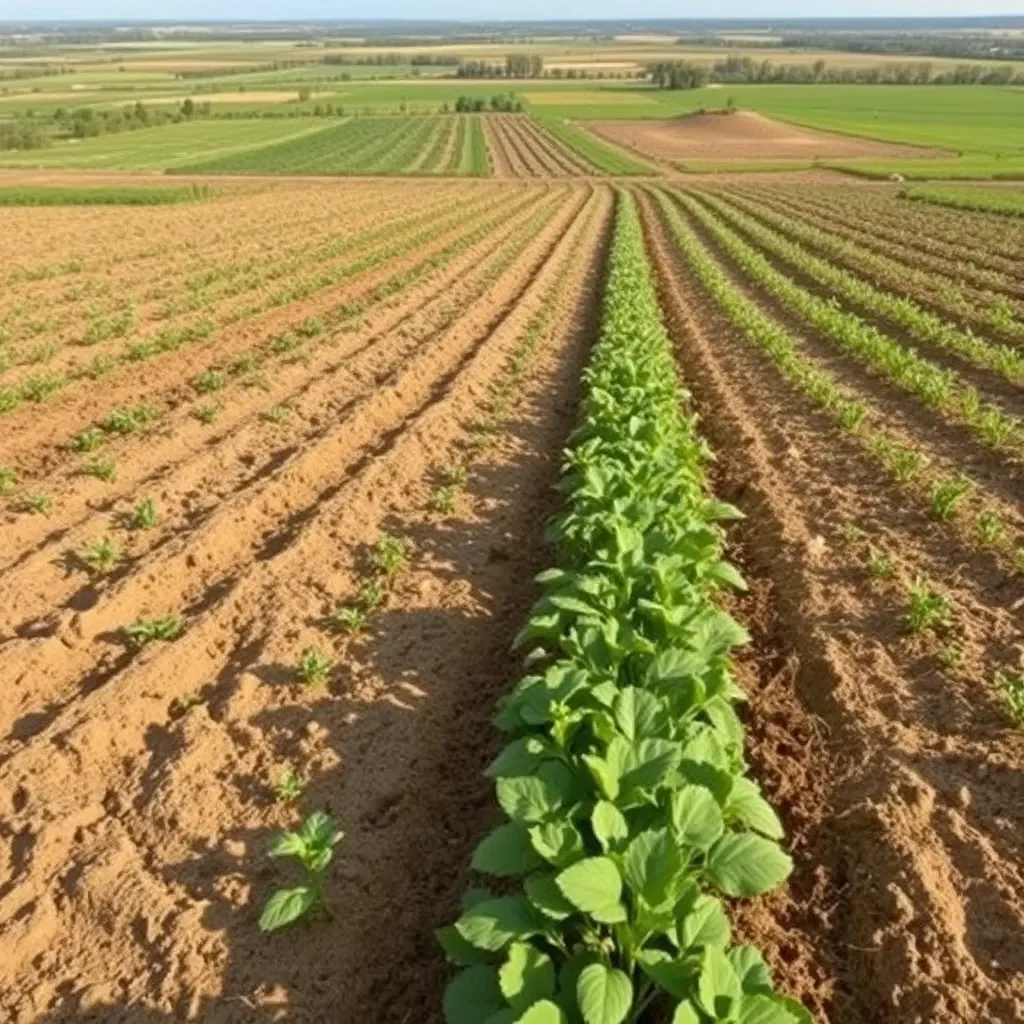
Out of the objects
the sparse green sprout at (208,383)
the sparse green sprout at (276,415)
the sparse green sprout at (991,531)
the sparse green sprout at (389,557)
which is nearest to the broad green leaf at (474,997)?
the sparse green sprout at (389,557)

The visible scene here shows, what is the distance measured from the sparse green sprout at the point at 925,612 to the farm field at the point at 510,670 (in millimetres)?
40

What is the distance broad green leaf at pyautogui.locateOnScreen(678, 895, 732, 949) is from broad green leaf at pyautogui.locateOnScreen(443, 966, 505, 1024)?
2.51 feet

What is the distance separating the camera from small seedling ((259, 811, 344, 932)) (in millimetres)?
4605

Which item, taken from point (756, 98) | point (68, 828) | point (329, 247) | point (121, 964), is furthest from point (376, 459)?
point (756, 98)

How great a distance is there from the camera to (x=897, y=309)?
1845 cm

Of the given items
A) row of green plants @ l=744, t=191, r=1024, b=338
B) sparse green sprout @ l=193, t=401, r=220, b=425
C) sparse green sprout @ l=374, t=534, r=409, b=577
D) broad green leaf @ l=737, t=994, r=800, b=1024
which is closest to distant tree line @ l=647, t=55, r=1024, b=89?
row of green plants @ l=744, t=191, r=1024, b=338

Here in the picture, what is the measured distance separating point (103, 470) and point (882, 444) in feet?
27.7

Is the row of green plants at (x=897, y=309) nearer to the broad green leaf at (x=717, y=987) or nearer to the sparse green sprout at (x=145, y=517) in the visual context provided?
the sparse green sprout at (x=145, y=517)

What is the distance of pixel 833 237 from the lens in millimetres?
29875

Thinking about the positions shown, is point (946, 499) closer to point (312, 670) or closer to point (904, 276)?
point (312, 670)

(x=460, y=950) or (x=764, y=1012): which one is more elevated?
(x=764, y=1012)

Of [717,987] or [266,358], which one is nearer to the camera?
[717,987]

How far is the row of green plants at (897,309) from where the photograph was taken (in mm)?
14820

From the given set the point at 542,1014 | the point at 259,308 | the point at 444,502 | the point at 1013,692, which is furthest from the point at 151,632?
the point at 259,308
